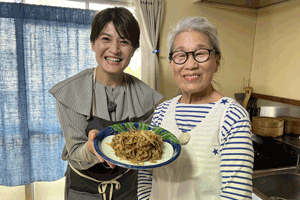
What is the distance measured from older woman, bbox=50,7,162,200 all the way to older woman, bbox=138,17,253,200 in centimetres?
42

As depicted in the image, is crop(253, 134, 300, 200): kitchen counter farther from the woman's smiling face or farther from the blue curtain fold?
the blue curtain fold

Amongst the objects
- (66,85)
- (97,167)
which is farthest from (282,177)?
(66,85)

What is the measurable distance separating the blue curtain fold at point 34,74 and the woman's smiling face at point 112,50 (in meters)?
1.05

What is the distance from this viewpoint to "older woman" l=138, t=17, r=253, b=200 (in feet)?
2.41

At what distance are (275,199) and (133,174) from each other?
122 cm

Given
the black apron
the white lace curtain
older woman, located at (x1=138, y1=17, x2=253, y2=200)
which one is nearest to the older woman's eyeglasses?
older woman, located at (x1=138, y1=17, x2=253, y2=200)

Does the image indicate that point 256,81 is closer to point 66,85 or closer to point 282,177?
point 282,177

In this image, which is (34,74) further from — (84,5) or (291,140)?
(291,140)

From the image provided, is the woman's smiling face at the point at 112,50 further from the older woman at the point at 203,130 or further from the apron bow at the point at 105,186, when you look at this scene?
the apron bow at the point at 105,186

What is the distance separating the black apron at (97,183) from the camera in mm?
Answer: 1296

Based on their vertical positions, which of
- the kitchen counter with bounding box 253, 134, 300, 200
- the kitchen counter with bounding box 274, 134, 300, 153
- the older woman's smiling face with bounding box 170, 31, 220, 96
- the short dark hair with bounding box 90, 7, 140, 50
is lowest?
the kitchen counter with bounding box 253, 134, 300, 200

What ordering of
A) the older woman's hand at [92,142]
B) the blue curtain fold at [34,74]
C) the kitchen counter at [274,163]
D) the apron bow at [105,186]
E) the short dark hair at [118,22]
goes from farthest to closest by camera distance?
the blue curtain fold at [34,74], the kitchen counter at [274,163], the apron bow at [105,186], the short dark hair at [118,22], the older woman's hand at [92,142]

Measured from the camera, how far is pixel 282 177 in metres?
1.90

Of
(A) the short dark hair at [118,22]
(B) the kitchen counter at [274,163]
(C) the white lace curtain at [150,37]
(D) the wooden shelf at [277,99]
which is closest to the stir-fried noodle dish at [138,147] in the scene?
(A) the short dark hair at [118,22]
